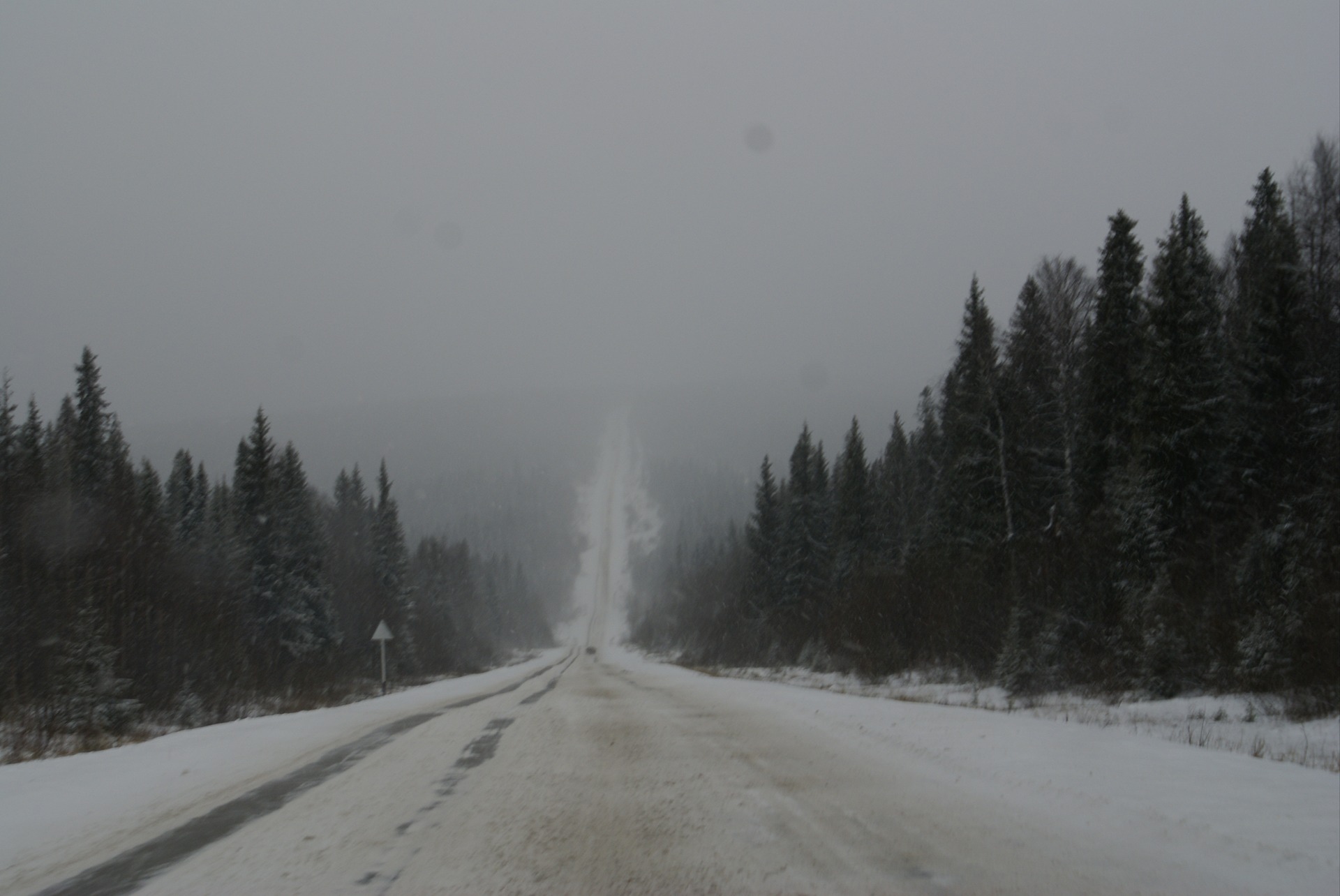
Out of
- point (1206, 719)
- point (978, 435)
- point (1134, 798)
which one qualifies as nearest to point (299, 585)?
point (978, 435)

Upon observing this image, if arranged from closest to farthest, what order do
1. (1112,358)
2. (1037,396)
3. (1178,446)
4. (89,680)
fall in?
1. (1178,446)
2. (89,680)
3. (1112,358)
4. (1037,396)

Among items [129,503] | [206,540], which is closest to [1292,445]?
[129,503]

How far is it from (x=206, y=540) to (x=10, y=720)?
39498mm

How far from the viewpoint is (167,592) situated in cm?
3147

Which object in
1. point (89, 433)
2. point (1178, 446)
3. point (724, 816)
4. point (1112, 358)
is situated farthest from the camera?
point (89, 433)

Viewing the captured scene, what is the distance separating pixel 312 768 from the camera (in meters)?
7.73

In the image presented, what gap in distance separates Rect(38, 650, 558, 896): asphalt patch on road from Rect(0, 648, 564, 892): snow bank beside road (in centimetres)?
16

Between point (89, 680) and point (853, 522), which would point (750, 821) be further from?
point (853, 522)

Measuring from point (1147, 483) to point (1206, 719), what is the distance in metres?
8.72

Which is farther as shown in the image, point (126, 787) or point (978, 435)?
point (978, 435)

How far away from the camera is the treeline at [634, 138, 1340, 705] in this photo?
57.0ft

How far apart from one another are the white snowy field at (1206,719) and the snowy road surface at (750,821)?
2.08 metres

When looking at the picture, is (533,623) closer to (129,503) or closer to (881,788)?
(129,503)

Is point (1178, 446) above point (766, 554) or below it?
above
